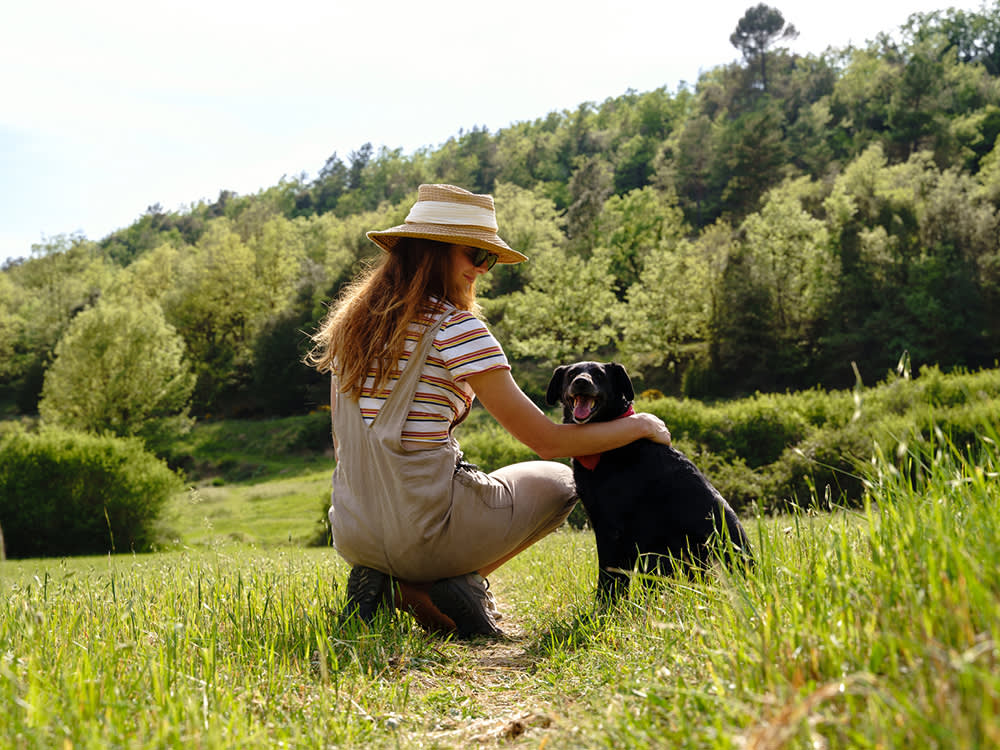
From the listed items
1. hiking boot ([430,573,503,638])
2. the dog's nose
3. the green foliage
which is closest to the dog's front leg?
hiking boot ([430,573,503,638])

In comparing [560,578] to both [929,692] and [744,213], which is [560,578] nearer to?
[929,692]

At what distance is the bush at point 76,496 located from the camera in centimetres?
1664

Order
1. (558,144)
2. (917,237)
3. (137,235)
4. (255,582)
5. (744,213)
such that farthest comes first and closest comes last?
(137,235) < (558,144) < (744,213) < (917,237) < (255,582)

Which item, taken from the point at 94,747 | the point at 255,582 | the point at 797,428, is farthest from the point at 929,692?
the point at 797,428

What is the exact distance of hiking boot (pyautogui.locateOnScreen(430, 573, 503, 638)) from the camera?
3648 millimetres

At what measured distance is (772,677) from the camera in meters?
1.68

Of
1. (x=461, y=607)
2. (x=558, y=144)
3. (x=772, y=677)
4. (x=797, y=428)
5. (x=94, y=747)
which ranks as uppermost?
(x=558, y=144)

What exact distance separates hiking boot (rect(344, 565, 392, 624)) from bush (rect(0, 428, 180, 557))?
1467 cm

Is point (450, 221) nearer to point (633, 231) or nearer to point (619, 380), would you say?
point (619, 380)

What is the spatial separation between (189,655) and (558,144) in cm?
10423

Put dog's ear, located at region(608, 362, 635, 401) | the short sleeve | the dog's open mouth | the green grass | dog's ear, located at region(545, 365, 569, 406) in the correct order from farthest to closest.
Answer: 1. the green grass
2. dog's ear, located at region(545, 365, 569, 406)
3. dog's ear, located at region(608, 362, 635, 401)
4. the dog's open mouth
5. the short sleeve

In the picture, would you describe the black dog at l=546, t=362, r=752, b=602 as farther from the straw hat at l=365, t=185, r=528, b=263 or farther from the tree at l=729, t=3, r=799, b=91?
the tree at l=729, t=3, r=799, b=91

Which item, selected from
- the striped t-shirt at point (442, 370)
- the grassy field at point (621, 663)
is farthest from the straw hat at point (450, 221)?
the grassy field at point (621, 663)

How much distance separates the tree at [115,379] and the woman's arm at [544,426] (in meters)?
35.6
